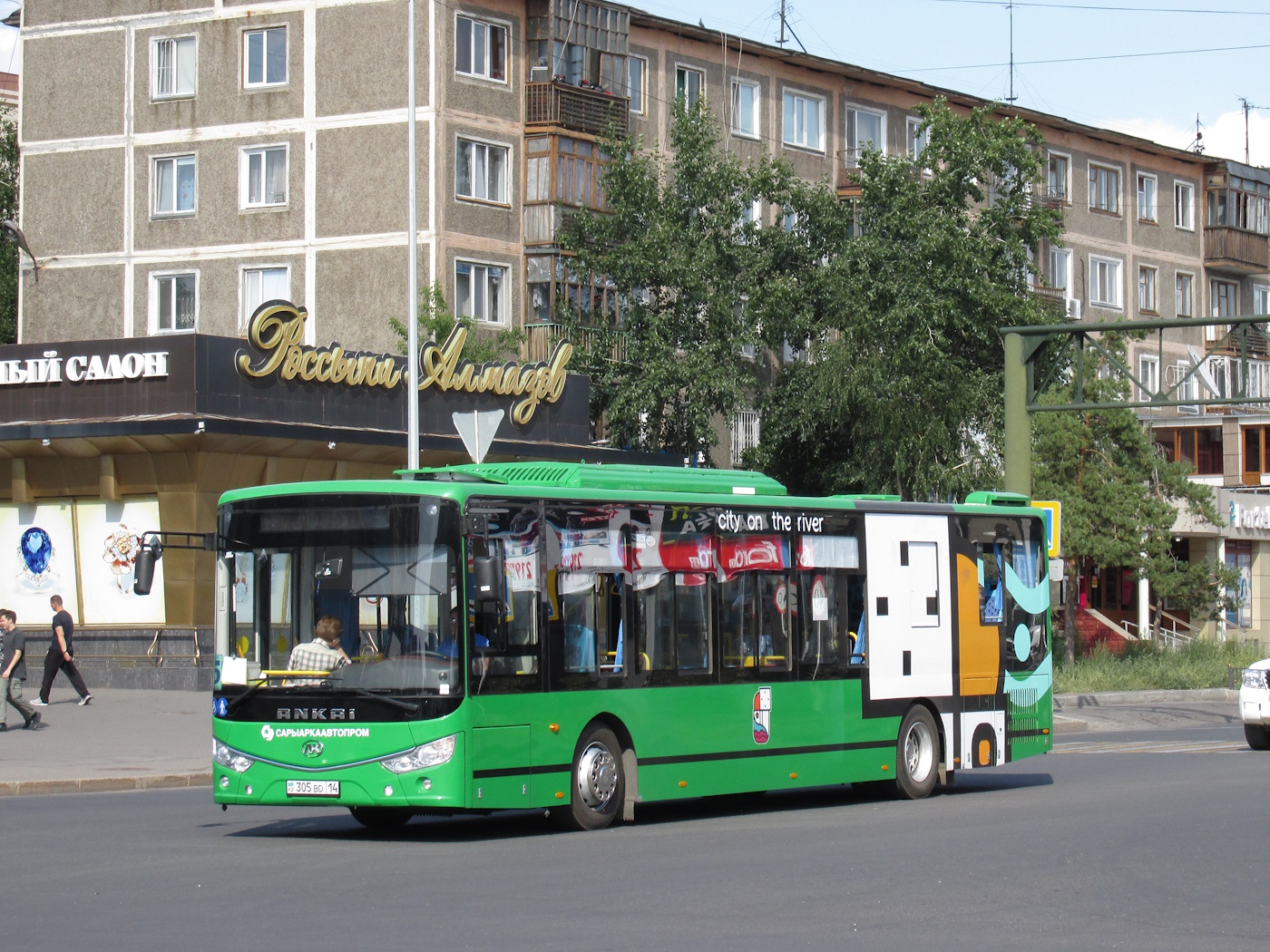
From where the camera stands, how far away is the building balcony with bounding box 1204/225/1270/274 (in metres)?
65.0

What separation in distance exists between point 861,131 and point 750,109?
4.71 m

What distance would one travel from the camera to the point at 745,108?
4878cm

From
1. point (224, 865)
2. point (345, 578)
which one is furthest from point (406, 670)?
point (224, 865)

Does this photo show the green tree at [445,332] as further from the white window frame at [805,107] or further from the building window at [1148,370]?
the building window at [1148,370]

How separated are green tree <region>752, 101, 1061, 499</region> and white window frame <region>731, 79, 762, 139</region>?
21.2 feet

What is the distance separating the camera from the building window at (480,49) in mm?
41406

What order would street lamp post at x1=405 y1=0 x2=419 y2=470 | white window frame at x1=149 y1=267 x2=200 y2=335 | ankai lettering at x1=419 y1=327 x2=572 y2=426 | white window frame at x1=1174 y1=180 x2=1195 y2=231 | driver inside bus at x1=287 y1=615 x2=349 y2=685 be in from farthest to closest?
white window frame at x1=1174 y1=180 x2=1195 y2=231, white window frame at x1=149 y1=267 x2=200 y2=335, ankai lettering at x1=419 y1=327 x2=572 y2=426, street lamp post at x1=405 y1=0 x2=419 y2=470, driver inside bus at x1=287 y1=615 x2=349 y2=685

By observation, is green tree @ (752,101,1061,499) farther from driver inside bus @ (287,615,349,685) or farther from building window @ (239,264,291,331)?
driver inside bus @ (287,615,349,685)

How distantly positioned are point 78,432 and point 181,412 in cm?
196

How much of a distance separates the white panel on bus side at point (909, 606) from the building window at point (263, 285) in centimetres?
2628

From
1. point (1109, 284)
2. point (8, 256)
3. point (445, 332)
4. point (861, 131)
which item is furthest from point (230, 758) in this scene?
point (1109, 284)

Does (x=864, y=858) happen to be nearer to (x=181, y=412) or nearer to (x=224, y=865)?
(x=224, y=865)

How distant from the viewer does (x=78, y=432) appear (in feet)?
104

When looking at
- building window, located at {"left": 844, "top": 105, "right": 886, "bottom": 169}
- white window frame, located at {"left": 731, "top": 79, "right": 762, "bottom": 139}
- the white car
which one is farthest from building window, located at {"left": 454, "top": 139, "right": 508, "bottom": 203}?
the white car
